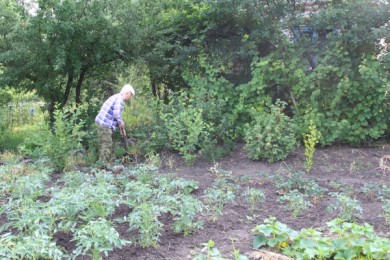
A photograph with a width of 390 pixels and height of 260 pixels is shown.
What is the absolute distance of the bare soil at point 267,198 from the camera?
4203 millimetres

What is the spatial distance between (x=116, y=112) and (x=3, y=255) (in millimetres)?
4589

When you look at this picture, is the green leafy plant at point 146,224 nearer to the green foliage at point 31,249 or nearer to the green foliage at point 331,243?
the green foliage at point 31,249

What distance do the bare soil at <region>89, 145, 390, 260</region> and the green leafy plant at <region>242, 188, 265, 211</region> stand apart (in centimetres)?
6

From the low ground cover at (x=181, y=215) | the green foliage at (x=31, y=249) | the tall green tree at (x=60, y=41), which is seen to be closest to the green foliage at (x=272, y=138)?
the low ground cover at (x=181, y=215)

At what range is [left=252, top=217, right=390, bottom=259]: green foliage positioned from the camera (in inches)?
142

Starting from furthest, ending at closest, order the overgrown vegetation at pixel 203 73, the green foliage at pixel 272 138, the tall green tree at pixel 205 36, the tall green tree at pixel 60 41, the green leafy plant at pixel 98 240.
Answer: the tall green tree at pixel 205 36 → the tall green tree at pixel 60 41 → the overgrown vegetation at pixel 203 73 → the green foliage at pixel 272 138 → the green leafy plant at pixel 98 240

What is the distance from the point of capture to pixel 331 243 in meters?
3.78

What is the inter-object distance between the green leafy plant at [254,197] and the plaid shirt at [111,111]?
119 inches

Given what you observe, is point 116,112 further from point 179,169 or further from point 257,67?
point 257,67

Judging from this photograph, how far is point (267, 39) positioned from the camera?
9.03 meters

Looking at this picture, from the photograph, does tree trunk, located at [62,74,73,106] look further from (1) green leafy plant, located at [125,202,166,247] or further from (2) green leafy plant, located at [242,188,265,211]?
(1) green leafy plant, located at [125,202,166,247]

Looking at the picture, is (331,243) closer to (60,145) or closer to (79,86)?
(60,145)

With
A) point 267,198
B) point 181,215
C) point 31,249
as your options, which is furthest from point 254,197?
point 31,249

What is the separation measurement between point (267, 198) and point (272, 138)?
7.05ft
